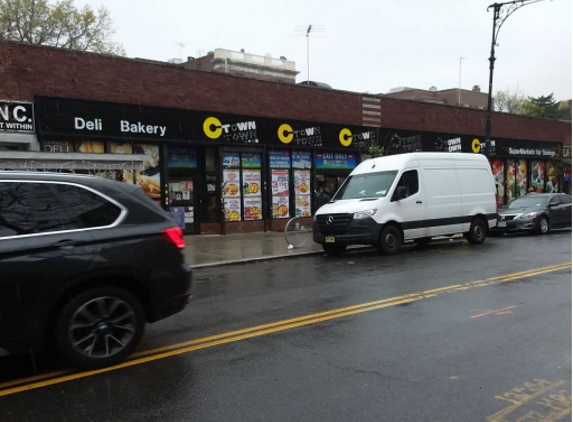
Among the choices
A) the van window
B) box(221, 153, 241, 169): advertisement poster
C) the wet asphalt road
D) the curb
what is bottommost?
→ the curb

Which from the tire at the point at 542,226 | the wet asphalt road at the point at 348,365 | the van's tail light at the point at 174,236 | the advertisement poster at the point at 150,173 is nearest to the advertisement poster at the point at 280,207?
the advertisement poster at the point at 150,173

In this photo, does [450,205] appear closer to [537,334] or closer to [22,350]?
[537,334]

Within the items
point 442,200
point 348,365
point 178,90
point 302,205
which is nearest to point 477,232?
point 442,200

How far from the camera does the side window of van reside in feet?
42.6

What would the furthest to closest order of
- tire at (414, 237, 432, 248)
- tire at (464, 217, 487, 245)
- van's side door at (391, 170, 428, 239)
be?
tire at (464, 217, 487, 245), tire at (414, 237, 432, 248), van's side door at (391, 170, 428, 239)

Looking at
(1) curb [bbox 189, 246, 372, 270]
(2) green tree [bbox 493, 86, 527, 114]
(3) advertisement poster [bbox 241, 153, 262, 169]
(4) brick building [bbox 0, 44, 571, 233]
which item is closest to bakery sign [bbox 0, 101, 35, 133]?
(4) brick building [bbox 0, 44, 571, 233]

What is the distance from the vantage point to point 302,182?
67.2 feet

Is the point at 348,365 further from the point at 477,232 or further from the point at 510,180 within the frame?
the point at 510,180

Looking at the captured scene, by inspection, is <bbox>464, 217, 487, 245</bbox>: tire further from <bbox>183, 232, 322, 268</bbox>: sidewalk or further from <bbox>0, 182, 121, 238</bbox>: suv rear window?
<bbox>0, 182, 121, 238</bbox>: suv rear window

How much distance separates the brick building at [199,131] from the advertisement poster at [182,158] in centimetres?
4

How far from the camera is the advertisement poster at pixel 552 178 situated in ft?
103

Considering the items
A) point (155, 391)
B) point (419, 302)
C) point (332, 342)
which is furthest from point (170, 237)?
point (419, 302)

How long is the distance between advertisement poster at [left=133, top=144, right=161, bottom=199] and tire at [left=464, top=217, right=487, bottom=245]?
373 inches

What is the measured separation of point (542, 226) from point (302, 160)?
351 inches
